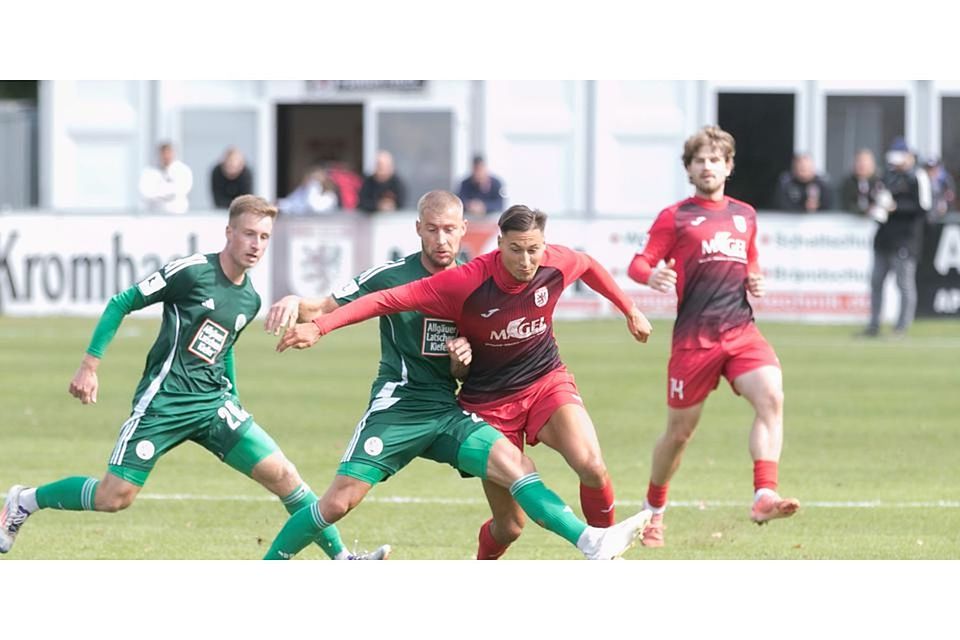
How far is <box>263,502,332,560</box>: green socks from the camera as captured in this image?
8289mm

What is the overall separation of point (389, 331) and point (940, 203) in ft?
54.4

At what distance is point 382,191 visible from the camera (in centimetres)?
2552

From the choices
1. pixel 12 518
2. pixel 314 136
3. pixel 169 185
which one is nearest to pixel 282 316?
pixel 12 518

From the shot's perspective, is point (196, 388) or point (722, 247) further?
point (722, 247)

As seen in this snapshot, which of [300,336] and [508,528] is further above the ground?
[300,336]

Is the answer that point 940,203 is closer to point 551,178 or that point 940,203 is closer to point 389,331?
point 551,178

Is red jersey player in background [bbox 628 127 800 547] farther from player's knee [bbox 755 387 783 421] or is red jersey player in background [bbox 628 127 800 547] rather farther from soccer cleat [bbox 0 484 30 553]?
soccer cleat [bbox 0 484 30 553]

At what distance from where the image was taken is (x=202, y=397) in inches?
353

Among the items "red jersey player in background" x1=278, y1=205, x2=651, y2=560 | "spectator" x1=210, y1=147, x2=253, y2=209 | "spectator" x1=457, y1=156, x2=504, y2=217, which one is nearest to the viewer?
"red jersey player in background" x1=278, y1=205, x2=651, y2=560

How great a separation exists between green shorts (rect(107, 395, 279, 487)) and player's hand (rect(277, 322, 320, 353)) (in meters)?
1.30

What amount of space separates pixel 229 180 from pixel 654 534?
57.9 ft

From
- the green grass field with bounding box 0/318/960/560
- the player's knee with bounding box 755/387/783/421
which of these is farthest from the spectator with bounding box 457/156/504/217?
the player's knee with bounding box 755/387/783/421

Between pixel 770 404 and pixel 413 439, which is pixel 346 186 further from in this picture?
pixel 413 439

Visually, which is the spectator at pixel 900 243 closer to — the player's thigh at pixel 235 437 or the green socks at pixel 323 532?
the green socks at pixel 323 532
